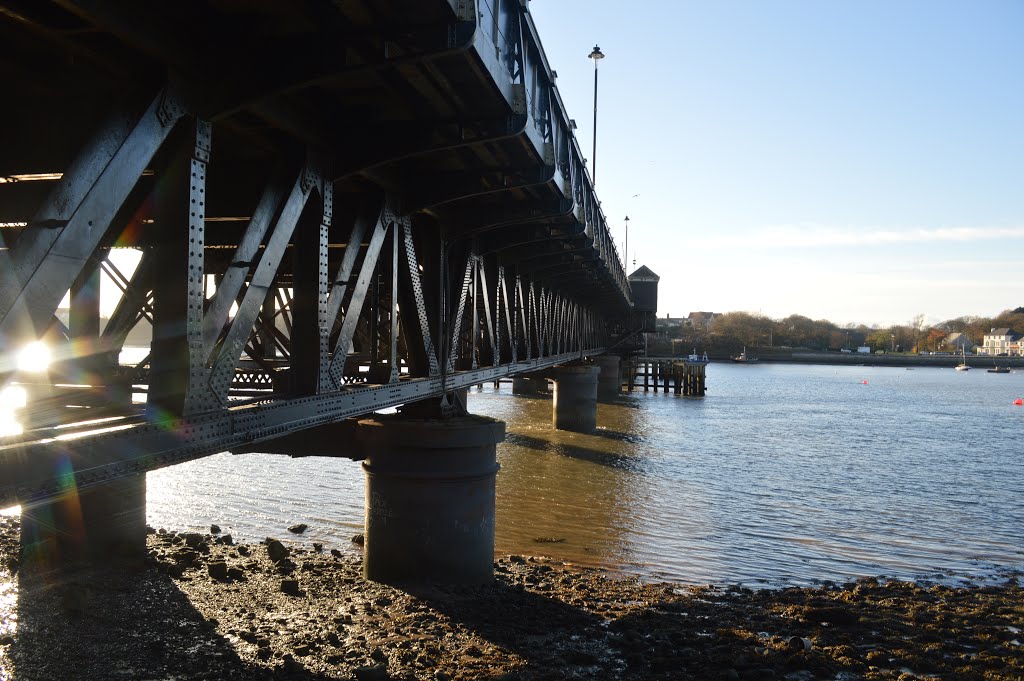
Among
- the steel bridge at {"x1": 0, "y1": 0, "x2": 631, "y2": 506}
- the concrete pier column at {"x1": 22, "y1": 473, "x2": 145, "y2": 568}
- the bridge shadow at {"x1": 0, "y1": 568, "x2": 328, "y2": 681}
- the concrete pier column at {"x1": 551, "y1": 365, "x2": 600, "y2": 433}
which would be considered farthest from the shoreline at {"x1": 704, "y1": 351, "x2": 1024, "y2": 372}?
the bridge shadow at {"x1": 0, "y1": 568, "x2": 328, "y2": 681}

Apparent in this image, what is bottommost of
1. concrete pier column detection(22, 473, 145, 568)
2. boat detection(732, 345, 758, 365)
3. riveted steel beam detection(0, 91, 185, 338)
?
concrete pier column detection(22, 473, 145, 568)

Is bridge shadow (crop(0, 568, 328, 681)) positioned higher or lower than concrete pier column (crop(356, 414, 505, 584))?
lower

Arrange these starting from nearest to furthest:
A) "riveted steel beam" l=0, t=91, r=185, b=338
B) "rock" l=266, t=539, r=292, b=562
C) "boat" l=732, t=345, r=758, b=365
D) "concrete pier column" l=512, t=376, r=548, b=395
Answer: "riveted steel beam" l=0, t=91, r=185, b=338, "rock" l=266, t=539, r=292, b=562, "concrete pier column" l=512, t=376, r=548, b=395, "boat" l=732, t=345, r=758, b=365

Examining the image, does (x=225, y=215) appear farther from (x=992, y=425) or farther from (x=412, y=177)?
(x=992, y=425)

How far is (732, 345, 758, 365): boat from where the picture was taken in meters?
161

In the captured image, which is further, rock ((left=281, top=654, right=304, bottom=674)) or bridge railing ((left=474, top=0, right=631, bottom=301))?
bridge railing ((left=474, top=0, right=631, bottom=301))

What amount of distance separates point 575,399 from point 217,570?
80.3ft

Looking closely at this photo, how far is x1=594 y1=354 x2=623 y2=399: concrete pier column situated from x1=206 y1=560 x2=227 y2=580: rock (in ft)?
147

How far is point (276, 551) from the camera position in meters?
11.8

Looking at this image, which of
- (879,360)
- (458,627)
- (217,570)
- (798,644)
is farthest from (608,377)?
(879,360)

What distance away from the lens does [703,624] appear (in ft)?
32.4

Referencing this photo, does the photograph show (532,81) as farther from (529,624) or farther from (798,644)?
(798,644)

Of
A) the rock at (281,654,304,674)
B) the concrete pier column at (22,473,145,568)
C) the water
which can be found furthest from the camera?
the water

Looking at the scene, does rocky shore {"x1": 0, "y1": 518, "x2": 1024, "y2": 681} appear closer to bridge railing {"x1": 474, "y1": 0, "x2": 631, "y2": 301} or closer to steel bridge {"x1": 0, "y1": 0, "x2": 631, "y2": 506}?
steel bridge {"x1": 0, "y1": 0, "x2": 631, "y2": 506}
